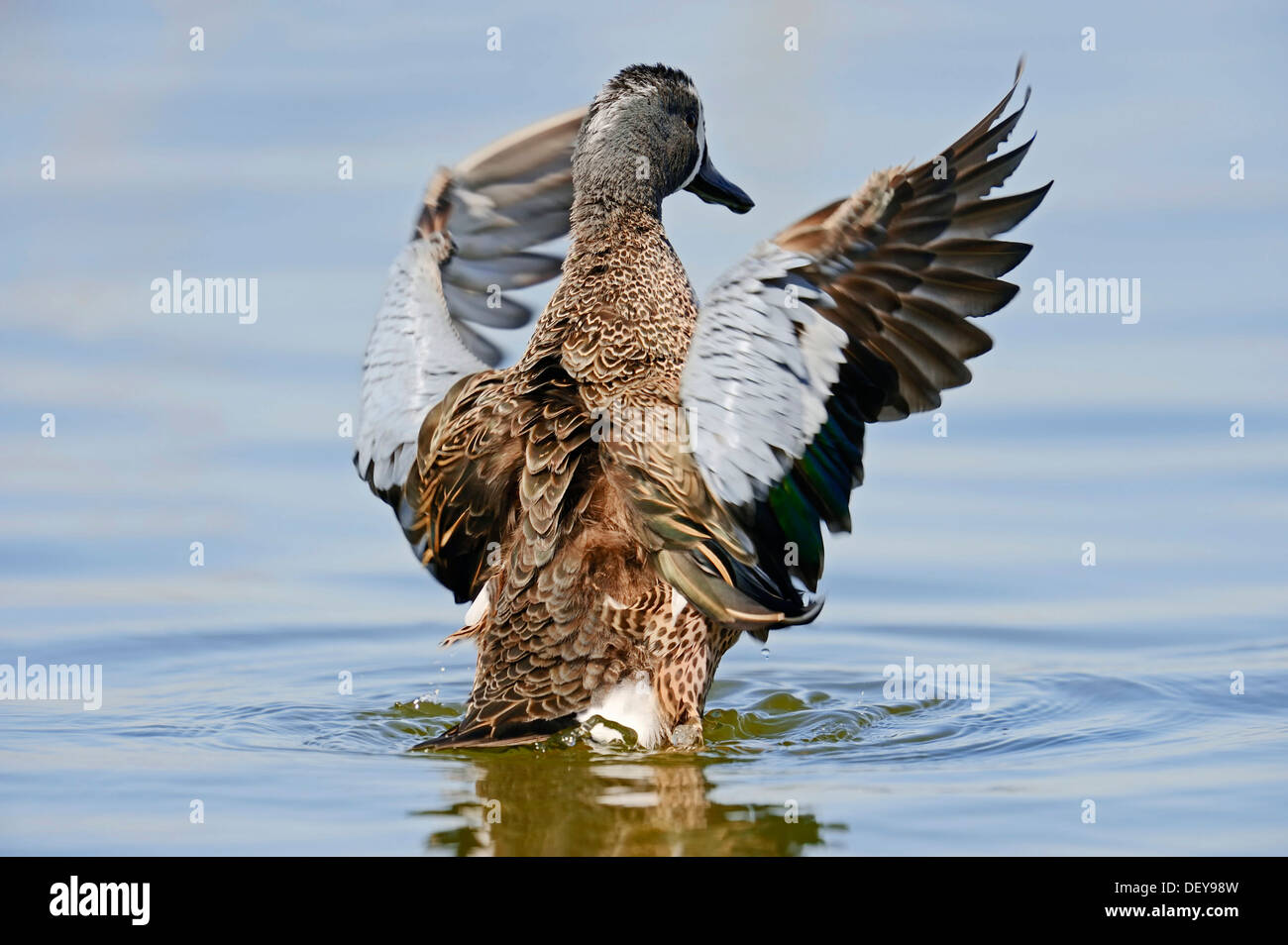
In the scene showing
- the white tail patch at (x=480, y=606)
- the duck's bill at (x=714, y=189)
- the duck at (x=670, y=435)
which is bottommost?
the white tail patch at (x=480, y=606)

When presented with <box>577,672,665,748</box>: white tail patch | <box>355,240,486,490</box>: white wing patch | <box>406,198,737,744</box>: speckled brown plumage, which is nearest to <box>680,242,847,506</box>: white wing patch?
<box>406,198,737,744</box>: speckled brown plumage

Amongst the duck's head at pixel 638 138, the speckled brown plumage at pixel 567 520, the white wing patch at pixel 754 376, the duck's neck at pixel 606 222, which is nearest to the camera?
the white wing patch at pixel 754 376

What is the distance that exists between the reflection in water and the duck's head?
7.78 feet

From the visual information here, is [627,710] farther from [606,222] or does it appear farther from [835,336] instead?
[606,222]

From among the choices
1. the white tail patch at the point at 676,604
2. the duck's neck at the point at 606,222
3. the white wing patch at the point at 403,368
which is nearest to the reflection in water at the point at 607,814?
the white tail patch at the point at 676,604

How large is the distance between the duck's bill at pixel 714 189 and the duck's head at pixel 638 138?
0.73 ft

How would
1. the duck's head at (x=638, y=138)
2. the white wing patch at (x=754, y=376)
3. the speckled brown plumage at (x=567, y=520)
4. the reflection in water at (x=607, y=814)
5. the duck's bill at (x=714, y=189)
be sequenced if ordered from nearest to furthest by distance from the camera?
the reflection in water at (x=607, y=814) < the white wing patch at (x=754, y=376) < the speckled brown plumage at (x=567, y=520) < the duck's head at (x=638, y=138) < the duck's bill at (x=714, y=189)

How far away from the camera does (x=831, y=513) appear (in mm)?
7547

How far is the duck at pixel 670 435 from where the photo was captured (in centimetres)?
738

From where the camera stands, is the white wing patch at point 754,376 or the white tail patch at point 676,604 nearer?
the white wing patch at point 754,376

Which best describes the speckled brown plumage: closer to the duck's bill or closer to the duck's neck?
the duck's neck

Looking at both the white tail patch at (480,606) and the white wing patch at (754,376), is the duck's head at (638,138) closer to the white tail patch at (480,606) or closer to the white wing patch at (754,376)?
the white wing patch at (754,376)

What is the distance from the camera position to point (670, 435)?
7.55 m

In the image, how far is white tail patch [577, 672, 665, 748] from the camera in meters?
7.67
